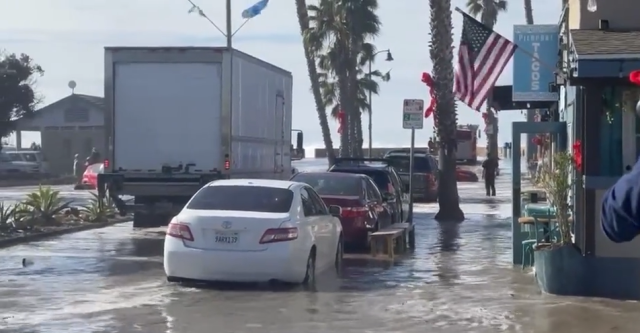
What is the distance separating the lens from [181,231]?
1382cm

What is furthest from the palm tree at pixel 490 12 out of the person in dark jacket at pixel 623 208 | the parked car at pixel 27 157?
the person in dark jacket at pixel 623 208

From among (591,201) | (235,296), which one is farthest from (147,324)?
(591,201)

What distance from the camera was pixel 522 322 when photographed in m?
11.7

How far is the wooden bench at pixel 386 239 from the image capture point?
722 inches

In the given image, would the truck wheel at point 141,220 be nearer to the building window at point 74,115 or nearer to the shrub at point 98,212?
the shrub at point 98,212

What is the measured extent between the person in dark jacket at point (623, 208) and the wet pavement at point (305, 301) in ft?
23.4

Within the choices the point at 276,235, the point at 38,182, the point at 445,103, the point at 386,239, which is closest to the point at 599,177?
the point at 276,235

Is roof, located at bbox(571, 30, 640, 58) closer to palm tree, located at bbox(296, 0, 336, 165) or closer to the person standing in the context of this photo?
the person standing

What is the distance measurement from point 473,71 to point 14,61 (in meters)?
44.3

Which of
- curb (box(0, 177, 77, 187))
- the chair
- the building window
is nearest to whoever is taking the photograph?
the chair

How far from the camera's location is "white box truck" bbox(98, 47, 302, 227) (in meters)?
21.3

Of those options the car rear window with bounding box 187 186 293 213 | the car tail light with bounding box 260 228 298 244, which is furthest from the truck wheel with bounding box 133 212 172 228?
the car tail light with bounding box 260 228 298 244

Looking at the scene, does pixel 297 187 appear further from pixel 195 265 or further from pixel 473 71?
pixel 473 71

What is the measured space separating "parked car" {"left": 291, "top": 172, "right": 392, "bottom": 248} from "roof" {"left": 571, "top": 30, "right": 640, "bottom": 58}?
19.3ft
